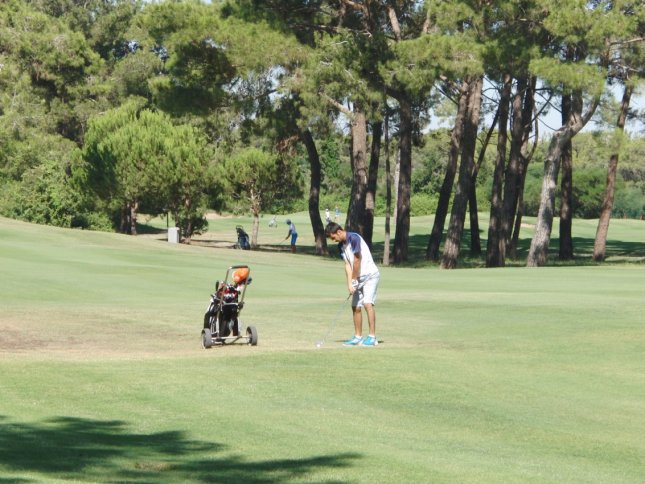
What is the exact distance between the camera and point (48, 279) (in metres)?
33.3

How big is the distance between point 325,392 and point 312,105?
37872mm

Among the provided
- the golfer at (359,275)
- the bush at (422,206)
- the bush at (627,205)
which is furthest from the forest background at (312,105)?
the bush at (627,205)

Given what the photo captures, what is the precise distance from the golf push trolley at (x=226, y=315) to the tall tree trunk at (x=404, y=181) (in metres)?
38.2

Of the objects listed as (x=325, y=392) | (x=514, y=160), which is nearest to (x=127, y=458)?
(x=325, y=392)

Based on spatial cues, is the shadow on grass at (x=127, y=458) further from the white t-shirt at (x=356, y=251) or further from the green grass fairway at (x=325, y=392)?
the white t-shirt at (x=356, y=251)

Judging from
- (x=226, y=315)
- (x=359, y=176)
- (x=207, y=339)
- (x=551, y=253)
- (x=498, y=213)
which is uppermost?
(x=359, y=176)

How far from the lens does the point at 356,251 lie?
18.4m

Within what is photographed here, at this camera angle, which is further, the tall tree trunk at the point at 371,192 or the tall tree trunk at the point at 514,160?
the tall tree trunk at the point at 371,192

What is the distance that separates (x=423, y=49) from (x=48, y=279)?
20511 mm

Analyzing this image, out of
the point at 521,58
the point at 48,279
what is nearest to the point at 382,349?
the point at 48,279

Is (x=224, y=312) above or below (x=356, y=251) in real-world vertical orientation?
below

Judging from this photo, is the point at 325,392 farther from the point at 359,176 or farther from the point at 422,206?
the point at 422,206

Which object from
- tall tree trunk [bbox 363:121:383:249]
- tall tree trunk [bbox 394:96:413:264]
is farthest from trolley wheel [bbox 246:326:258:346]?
tall tree trunk [bbox 363:121:383:249]

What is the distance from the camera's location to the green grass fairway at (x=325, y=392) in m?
10.2
